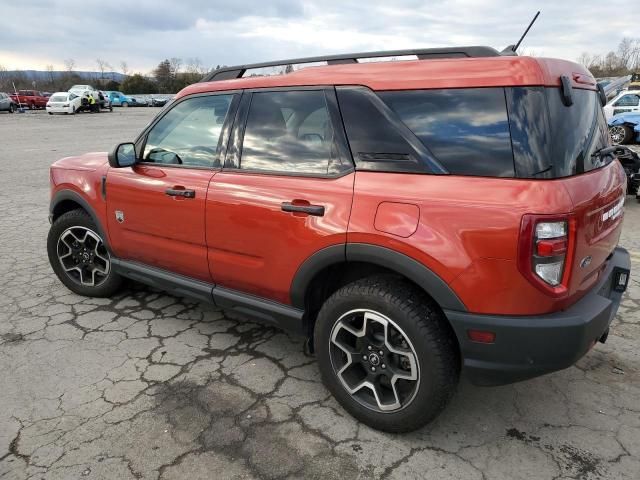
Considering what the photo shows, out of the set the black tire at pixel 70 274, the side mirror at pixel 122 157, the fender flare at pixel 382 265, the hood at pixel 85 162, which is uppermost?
the side mirror at pixel 122 157

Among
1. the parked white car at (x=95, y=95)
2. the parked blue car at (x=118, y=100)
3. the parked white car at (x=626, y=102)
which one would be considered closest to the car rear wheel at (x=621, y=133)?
the parked white car at (x=626, y=102)

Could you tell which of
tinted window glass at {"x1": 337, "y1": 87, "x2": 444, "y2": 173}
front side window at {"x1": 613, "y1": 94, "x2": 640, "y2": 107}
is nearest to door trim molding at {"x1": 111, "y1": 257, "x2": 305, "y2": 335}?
tinted window glass at {"x1": 337, "y1": 87, "x2": 444, "y2": 173}

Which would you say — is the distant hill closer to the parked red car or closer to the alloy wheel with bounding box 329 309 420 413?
the parked red car

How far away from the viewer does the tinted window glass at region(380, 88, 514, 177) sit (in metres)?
2.04

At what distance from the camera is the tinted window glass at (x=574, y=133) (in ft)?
6.55

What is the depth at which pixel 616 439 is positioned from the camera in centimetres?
240

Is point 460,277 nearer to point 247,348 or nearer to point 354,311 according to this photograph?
point 354,311

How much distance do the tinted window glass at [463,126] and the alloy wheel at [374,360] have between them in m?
0.83

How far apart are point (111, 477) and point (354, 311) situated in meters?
1.36

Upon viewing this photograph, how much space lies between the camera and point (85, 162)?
153 inches

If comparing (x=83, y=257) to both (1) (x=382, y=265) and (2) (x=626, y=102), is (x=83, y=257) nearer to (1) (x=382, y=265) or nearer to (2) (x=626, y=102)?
(1) (x=382, y=265)

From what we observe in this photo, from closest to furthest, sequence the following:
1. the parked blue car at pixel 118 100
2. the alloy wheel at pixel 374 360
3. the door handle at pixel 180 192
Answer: the alloy wheel at pixel 374 360 < the door handle at pixel 180 192 < the parked blue car at pixel 118 100

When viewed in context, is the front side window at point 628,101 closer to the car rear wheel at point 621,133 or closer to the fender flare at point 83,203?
the car rear wheel at point 621,133

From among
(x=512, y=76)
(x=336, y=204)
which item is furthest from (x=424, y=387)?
(x=512, y=76)
